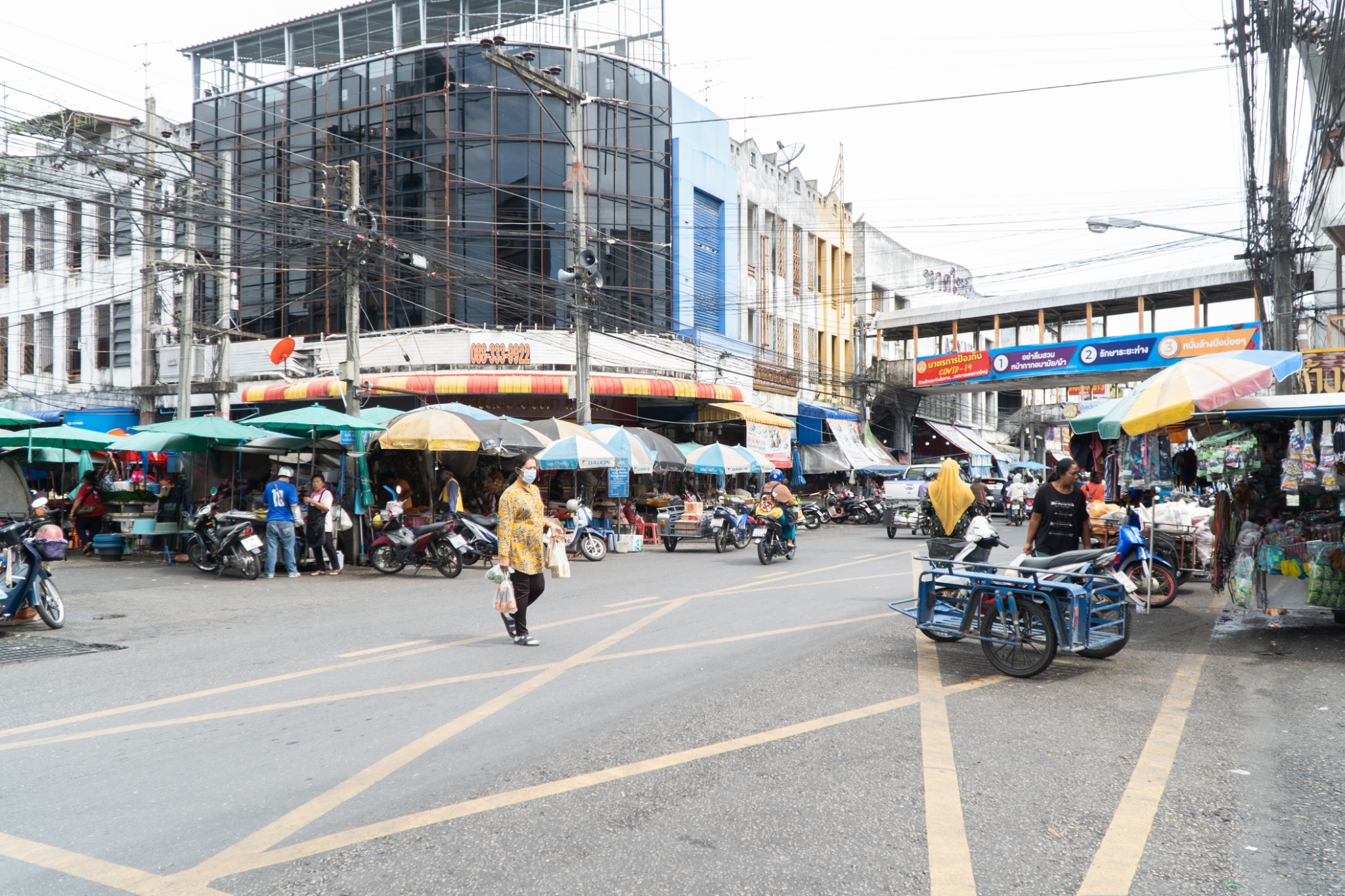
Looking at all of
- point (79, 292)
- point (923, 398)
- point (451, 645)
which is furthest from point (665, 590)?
point (923, 398)

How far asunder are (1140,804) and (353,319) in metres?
16.5

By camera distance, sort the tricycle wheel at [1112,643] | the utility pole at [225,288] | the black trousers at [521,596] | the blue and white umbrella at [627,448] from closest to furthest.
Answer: the tricycle wheel at [1112,643]
the black trousers at [521,596]
the blue and white umbrella at [627,448]
the utility pole at [225,288]

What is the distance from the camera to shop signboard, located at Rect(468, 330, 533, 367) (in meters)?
27.7

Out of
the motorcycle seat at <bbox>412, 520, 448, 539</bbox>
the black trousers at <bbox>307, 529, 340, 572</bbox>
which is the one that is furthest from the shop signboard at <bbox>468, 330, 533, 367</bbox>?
the motorcycle seat at <bbox>412, 520, 448, 539</bbox>

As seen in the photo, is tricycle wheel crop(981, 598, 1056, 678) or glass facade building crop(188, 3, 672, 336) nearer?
tricycle wheel crop(981, 598, 1056, 678)

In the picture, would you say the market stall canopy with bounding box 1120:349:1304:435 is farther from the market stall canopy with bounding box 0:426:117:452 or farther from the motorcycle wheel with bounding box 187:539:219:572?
the market stall canopy with bounding box 0:426:117:452

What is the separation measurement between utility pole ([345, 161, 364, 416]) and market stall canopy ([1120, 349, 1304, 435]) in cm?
1335

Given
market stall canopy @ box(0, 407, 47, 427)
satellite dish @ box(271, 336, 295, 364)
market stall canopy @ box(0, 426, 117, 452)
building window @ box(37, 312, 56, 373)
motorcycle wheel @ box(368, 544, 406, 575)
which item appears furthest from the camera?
building window @ box(37, 312, 56, 373)

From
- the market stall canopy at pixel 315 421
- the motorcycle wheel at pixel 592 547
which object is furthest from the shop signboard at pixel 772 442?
the market stall canopy at pixel 315 421

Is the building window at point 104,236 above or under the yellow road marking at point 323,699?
above

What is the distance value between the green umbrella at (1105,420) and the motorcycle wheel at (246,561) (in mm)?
12087

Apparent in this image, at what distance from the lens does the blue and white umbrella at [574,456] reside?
1927cm

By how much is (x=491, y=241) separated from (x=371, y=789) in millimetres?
25640

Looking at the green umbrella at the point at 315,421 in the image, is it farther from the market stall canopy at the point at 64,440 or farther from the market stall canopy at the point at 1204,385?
the market stall canopy at the point at 1204,385
